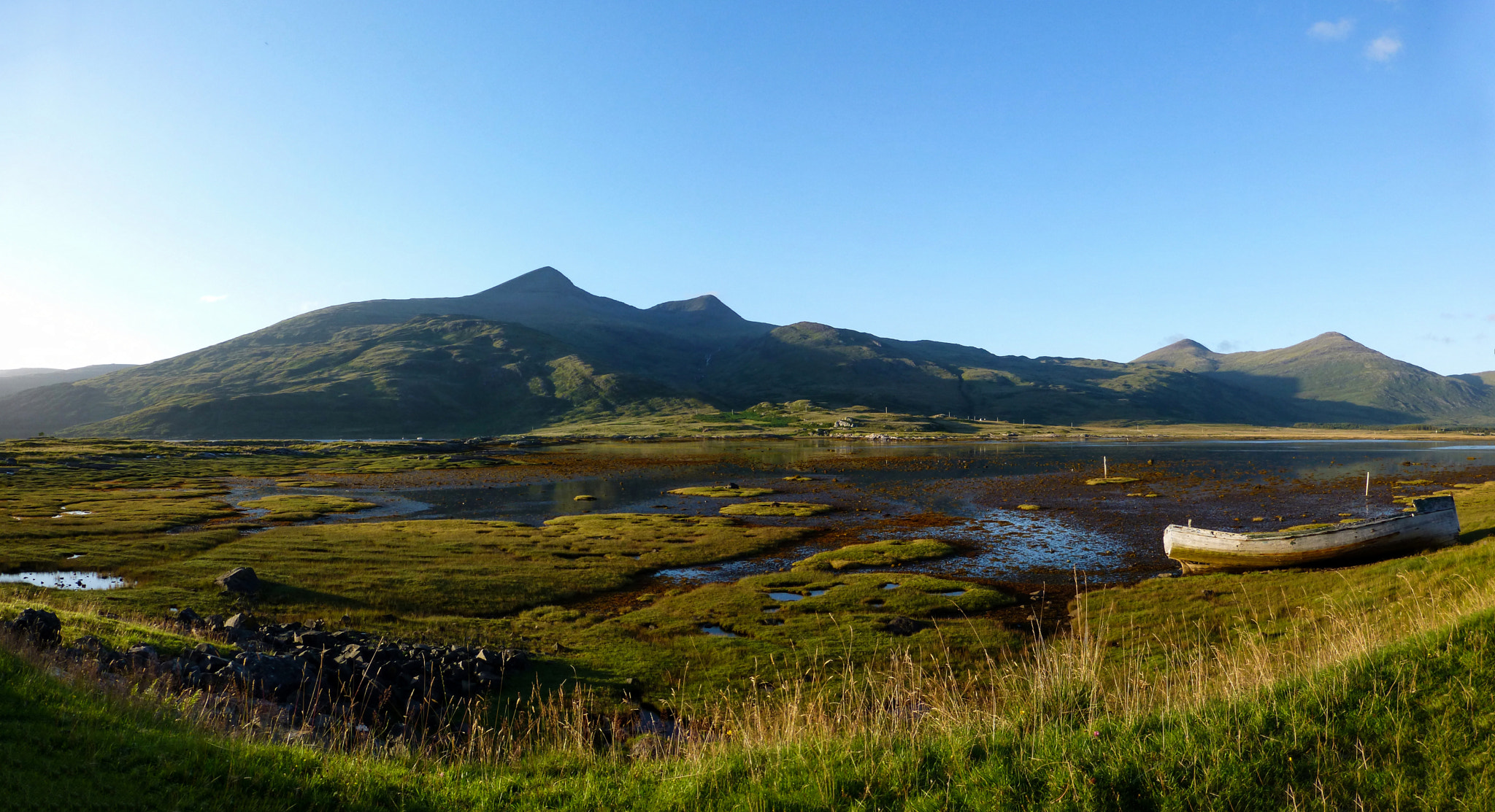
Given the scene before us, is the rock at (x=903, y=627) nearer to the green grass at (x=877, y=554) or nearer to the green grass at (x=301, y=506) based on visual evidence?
the green grass at (x=877, y=554)

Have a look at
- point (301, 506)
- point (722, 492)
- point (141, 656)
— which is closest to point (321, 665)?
point (141, 656)

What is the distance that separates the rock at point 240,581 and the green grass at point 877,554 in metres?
29.8

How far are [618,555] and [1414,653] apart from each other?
43720mm

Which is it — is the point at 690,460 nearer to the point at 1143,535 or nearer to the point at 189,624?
the point at 1143,535

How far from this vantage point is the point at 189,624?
2525 cm

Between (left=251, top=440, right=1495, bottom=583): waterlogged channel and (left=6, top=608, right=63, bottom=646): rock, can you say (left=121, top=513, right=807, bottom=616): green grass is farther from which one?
(left=6, top=608, right=63, bottom=646): rock

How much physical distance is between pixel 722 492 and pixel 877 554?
42761 millimetres

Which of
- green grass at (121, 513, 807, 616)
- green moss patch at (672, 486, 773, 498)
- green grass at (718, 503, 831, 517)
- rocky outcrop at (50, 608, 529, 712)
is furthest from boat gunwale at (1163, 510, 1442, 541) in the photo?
green moss patch at (672, 486, 773, 498)

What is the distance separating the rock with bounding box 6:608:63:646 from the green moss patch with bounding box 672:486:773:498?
6807 cm

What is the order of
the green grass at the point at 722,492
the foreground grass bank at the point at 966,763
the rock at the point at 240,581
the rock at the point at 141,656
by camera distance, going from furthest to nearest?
the green grass at the point at 722,492 < the rock at the point at 240,581 < the rock at the point at 141,656 < the foreground grass bank at the point at 966,763

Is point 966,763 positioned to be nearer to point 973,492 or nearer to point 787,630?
point 787,630

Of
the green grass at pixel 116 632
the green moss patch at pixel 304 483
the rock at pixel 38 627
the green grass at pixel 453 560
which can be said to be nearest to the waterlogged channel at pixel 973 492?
the green grass at pixel 453 560

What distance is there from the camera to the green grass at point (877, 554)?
1751 inches

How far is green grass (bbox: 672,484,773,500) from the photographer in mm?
85312
